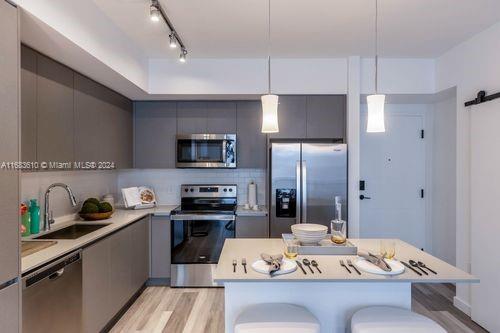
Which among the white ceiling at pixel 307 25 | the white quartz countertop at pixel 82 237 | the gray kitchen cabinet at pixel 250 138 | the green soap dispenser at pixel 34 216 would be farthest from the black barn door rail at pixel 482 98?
the green soap dispenser at pixel 34 216

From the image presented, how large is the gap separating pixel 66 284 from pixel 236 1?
2.29m

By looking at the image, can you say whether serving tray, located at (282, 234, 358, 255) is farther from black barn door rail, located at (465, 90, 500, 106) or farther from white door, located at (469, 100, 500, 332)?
black barn door rail, located at (465, 90, 500, 106)

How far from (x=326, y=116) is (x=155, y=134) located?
2.07 m

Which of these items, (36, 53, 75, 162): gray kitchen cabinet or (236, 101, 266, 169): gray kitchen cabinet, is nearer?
(36, 53, 75, 162): gray kitchen cabinet

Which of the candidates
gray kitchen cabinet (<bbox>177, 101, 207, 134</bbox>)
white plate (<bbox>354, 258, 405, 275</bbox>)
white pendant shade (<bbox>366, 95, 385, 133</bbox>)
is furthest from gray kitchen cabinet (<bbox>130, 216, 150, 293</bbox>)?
white pendant shade (<bbox>366, 95, 385, 133</bbox>)

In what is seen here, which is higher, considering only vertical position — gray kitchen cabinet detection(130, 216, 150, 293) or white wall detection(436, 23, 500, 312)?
white wall detection(436, 23, 500, 312)

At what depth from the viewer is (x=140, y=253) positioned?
3322 mm

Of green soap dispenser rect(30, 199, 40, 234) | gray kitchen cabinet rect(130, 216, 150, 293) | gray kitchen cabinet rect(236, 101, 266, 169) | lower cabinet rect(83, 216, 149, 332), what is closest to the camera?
lower cabinet rect(83, 216, 149, 332)

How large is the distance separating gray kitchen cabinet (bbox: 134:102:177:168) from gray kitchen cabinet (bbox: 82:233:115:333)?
142 centimetres

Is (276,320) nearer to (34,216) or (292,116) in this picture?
(34,216)

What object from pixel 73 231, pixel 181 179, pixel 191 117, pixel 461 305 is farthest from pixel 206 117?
pixel 461 305

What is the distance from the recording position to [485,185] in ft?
8.92

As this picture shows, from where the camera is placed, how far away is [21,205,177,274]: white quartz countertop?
1794 mm

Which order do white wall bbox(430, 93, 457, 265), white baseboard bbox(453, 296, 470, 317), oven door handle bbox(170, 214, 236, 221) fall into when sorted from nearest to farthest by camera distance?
white baseboard bbox(453, 296, 470, 317) → oven door handle bbox(170, 214, 236, 221) → white wall bbox(430, 93, 457, 265)
